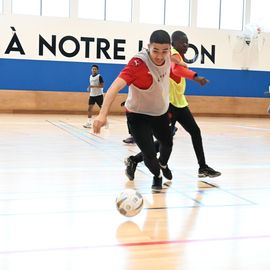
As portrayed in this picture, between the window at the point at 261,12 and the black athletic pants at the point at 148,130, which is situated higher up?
the window at the point at 261,12

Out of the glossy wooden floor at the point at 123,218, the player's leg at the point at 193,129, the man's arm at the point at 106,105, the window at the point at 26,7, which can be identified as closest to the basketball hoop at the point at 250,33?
the window at the point at 26,7

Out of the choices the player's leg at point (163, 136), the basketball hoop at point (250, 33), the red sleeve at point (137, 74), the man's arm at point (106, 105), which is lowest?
the player's leg at point (163, 136)

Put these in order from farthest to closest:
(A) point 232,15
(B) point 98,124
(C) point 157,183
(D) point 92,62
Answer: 1. (A) point 232,15
2. (D) point 92,62
3. (C) point 157,183
4. (B) point 98,124

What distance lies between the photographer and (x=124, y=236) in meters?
2.85

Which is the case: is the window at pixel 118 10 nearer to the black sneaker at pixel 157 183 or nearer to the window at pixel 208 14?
the window at pixel 208 14

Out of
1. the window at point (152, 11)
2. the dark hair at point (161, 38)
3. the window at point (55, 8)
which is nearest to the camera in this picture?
the dark hair at point (161, 38)

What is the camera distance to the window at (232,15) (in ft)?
65.2

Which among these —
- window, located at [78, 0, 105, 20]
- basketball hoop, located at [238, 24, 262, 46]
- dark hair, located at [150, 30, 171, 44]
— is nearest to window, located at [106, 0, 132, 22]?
window, located at [78, 0, 105, 20]

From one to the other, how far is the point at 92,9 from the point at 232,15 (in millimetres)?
6020

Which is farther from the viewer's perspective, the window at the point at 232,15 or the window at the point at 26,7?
the window at the point at 232,15

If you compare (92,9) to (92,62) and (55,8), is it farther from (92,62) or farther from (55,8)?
(92,62)

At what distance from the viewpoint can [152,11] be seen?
19.1 metres

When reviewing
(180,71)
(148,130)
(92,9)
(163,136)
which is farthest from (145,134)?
(92,9)

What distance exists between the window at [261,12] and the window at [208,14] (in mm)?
1533
